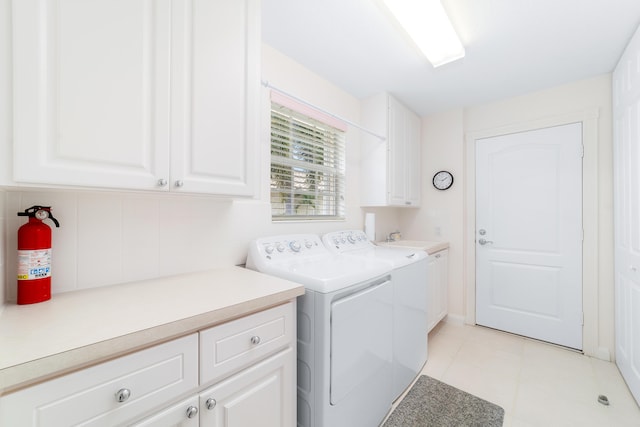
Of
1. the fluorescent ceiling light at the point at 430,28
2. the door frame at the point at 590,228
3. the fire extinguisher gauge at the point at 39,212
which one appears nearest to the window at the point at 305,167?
the fluorescent ceiling light at the point at 430,28

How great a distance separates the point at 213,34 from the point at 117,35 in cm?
38

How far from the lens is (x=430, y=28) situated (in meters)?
1.61

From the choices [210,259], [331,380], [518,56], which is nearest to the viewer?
[331,380]

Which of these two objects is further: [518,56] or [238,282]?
[518,56]

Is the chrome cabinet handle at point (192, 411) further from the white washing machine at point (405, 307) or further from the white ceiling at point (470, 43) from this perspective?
the white ceiling at point (470, 43)

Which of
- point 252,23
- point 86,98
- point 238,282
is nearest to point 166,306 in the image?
point 238,282

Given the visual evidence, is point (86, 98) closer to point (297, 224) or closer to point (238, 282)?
point (238, 282)

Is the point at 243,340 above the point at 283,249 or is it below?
below

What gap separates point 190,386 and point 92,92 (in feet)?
3.29

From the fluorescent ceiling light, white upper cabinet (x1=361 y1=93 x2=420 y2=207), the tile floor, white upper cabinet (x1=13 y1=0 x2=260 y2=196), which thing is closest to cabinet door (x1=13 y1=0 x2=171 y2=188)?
white upper cabinet (x1=13 y1=0 x2=260 y2=196)

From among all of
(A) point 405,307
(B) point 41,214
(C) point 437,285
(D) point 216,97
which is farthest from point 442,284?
(B) point 41,214

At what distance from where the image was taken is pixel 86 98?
850mm

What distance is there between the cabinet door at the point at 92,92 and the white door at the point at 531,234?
301cm

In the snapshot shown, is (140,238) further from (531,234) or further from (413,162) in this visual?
(531,234)
